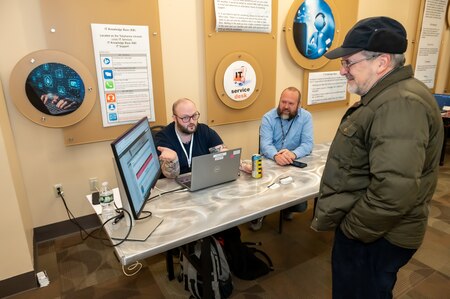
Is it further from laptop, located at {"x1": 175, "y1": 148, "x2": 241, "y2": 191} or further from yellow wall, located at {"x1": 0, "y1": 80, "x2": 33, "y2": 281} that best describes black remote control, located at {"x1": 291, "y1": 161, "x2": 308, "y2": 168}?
yellow wall, located at {"x1": 0, "y1": 80, "x2": 33, "y2": 281}

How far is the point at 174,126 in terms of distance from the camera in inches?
83.8

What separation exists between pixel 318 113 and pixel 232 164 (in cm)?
244

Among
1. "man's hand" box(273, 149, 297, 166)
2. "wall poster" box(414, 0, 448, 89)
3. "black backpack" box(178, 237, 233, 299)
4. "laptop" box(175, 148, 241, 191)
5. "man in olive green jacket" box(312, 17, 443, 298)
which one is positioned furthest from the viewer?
"wall poster" box(414, 0, 448, 89)

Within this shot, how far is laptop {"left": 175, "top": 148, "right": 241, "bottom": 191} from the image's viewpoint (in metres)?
1.54

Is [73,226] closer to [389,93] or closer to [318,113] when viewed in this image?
[389,93]

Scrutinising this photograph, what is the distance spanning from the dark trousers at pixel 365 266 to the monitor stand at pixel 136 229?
0.83 m

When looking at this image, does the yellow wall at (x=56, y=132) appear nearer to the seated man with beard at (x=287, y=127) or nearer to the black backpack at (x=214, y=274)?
the seated man with beard at (x=287, y=127)

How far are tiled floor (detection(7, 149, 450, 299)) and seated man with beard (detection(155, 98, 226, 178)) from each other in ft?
2.67

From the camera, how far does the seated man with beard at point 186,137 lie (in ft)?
6.70

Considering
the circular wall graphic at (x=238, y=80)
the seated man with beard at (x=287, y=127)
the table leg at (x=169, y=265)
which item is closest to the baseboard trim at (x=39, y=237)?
the table leg at (x=169, y=265)

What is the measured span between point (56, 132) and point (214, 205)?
159 centimetres

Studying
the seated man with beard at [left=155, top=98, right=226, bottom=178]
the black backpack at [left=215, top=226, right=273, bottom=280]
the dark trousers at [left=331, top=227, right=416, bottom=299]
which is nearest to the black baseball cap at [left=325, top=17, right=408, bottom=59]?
the dark trousers at [left=331, top=227, right=416, bottom=299]

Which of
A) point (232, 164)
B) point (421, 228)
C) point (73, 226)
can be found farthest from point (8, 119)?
point (421, 228)

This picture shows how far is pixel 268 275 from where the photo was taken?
6.64 ft
